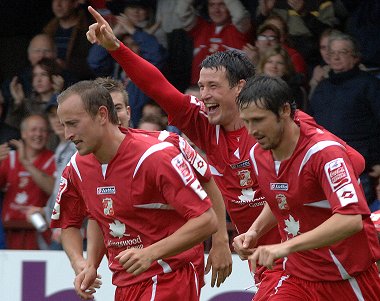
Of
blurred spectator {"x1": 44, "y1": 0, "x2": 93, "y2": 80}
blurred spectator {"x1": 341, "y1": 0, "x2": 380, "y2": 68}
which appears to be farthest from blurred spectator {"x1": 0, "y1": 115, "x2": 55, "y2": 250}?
blurred spectator {"x1": 341, "y1": 0, "x2": 380, "y2": 68}

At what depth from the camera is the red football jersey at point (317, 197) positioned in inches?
215

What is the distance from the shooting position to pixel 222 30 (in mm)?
9664

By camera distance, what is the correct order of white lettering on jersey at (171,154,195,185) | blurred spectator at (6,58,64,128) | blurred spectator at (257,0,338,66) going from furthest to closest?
blurred spectator at (6,58,64,128) → blurred spectator at (257,0,338,66) → white lettering on jersey at (171,154,195,185)

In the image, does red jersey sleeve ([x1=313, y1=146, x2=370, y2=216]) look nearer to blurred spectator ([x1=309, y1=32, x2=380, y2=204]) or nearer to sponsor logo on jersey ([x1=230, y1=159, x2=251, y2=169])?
sponsor logo on jersey ([x1=230, y1=159, x2=251, y2=169])

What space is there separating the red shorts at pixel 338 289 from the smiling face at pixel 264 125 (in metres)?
0.78

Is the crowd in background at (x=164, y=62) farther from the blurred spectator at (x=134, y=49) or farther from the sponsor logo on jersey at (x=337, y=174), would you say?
the sponsor logo on jersey at (x=337, y=174)

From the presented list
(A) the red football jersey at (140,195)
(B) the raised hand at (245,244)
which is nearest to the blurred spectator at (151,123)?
(A) the red football jersey at (140,195)

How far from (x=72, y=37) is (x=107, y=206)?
14.2 feet

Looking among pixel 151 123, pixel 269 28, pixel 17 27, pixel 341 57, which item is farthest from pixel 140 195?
pixel 17 27

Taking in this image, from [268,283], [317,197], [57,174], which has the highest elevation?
[317,197]

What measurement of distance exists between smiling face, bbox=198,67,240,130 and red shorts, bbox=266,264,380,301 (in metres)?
1.13

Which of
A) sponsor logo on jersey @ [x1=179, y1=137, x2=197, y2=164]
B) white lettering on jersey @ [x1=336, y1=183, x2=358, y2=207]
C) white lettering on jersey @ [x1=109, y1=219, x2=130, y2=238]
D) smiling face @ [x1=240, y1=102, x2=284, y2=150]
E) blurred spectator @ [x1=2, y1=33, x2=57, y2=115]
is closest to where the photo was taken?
white lettering on jersey @ [x1=336, y1=183, x2=358, y2=207]

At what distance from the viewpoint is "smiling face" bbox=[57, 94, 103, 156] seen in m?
5.75

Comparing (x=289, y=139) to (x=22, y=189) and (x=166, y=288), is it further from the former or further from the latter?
(x=22, y=189)
